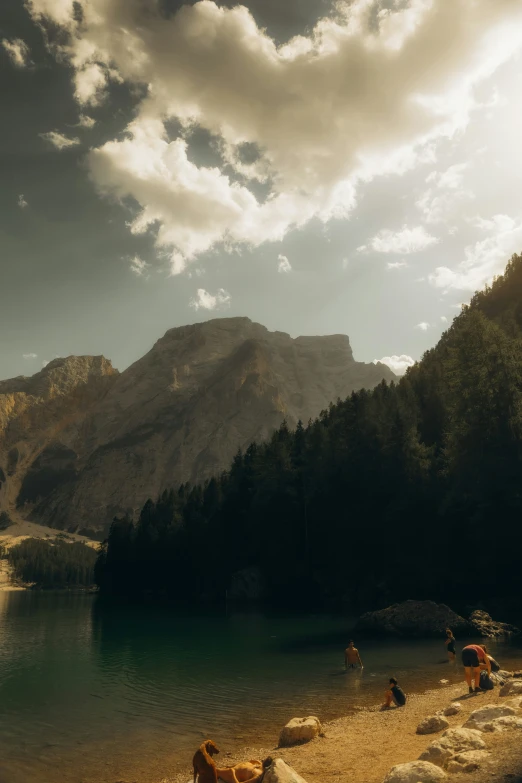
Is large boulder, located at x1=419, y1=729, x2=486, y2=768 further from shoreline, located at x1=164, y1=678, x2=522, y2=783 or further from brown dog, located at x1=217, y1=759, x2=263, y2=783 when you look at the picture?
brown dog, located at x1=217, y1=759, x2=263, y2=783

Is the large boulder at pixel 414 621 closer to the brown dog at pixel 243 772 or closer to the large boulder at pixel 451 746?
the large boulder at pixel 451 746

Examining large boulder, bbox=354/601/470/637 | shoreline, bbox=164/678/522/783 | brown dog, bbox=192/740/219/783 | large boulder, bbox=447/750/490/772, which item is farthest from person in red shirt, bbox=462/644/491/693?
large boulder, bbox=354/601/470/637

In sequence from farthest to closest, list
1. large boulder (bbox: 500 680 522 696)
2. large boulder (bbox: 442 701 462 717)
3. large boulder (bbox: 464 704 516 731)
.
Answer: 1. large boulder (bbox: 500 680 522 696)
2. large boulder (bbox: 442 701 462 717)
3. large boulder (bbox: 464 704 516 731)

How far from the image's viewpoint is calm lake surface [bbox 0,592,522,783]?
708 inches

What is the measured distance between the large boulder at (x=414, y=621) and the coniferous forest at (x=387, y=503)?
932cm

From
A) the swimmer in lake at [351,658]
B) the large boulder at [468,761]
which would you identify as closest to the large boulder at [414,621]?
the swimmer in lake at [351,658]

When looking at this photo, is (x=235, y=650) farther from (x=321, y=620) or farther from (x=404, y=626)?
(x=321, y=620)

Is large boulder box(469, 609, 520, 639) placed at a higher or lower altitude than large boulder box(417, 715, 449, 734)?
lower

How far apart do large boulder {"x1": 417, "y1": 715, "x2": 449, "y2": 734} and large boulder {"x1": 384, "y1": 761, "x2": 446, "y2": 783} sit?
20.0ft

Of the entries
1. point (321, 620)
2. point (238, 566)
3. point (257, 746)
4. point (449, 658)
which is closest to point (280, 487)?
point (238, 566)

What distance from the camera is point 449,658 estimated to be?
31031 millimetres

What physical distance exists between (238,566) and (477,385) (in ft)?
205

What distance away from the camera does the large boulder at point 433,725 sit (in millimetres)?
16500

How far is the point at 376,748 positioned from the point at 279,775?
17.5 feet
